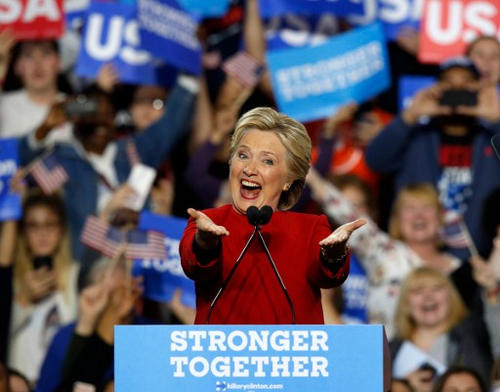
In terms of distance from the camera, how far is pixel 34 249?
676 centimetres

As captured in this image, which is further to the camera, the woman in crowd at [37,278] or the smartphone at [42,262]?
the smartphone at [42,262]

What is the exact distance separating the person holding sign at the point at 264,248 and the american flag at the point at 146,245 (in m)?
2.88

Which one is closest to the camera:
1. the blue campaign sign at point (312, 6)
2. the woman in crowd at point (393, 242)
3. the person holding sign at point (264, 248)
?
the person holding sign at point (264, 248)

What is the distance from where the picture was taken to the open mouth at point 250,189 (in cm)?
348

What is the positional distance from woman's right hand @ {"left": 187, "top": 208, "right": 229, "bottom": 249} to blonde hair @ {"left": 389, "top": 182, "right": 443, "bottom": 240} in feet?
11.0

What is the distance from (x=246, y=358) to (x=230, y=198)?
140 inches

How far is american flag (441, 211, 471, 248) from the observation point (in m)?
6.45

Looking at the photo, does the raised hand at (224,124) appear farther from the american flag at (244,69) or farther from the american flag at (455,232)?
the american flag at (455,232)

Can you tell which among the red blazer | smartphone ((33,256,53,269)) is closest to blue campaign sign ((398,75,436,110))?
smartphone ((33,256,53,269))

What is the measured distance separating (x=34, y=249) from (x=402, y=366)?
2.21m

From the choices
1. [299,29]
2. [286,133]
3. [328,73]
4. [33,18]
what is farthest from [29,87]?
[286,133]

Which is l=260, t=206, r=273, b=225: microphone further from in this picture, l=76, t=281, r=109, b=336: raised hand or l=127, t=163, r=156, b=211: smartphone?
l=127, t=163, r=156, b=211: smartphone

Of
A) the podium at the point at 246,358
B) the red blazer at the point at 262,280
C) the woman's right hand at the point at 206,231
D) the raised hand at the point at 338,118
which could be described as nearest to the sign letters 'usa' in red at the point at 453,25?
the raised hand at the point at 338,118

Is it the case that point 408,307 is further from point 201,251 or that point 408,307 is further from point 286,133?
point 201,251
